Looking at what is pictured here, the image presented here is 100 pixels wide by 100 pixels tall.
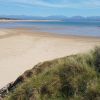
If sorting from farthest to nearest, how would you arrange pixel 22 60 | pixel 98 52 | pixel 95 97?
pixel 22 60
pixel 98 52
pixel 95 97

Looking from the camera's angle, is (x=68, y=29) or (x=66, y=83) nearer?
(x=66, y=83)

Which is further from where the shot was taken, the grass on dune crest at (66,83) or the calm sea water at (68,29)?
the calm sea water at (68,29)

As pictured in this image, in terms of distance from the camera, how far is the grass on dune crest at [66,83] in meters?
5.94

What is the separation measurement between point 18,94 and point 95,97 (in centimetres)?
146

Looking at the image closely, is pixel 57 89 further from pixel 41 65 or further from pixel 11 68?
pixel 11 68

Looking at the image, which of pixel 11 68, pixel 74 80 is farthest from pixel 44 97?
pixel 11 68

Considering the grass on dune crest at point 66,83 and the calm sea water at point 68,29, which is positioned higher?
the grass on dune crest at point 66,83

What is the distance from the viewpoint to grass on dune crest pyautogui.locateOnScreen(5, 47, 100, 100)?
5941 millimetres

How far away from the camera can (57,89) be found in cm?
618

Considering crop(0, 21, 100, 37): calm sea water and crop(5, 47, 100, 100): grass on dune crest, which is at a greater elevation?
crop(5, 47, 100, 100): grass on dune crest

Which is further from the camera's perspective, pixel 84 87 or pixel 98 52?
pixel 98 52

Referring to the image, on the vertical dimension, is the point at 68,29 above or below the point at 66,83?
below

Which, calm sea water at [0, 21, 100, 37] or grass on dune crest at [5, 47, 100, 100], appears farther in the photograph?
calm sea water at [0, 21, 100, 37]

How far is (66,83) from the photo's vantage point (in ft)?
20.4
